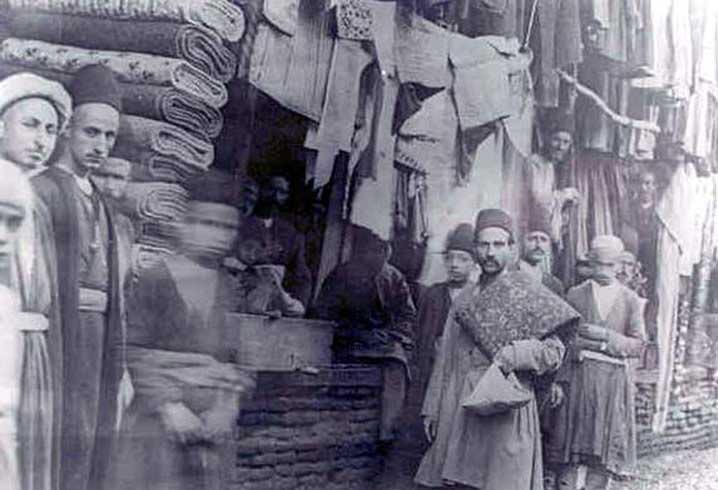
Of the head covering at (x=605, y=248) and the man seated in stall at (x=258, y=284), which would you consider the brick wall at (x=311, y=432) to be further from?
the head covering at (x=605, y=248)

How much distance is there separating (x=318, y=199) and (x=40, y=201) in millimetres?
927

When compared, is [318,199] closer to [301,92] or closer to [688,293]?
[301,92]

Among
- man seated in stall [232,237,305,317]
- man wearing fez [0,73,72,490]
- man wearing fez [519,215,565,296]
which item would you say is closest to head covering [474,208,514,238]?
man wearing fez [519,215,565,296]

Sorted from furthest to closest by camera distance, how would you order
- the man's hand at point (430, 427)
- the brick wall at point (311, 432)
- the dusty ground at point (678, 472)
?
1. the dusty ground at point (678, 472)
2. the man's hand at point (430, 427)
3. the brick wall at point (311, 432)

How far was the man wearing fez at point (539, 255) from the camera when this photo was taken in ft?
13.9

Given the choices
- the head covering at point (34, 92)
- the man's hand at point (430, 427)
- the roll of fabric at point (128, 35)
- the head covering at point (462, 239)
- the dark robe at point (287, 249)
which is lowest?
the man's hand at point (430, 427)

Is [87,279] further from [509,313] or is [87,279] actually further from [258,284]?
[509,313]

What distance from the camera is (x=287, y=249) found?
3.39 metres

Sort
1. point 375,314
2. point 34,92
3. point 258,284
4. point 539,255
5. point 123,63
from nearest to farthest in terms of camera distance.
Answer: point 34,92 → point 123,63 → point 258,284 → point 375,314 → point 539,255

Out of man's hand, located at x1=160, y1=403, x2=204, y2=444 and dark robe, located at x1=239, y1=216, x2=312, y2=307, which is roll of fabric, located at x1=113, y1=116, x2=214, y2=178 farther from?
man's hand, located at x1=160, y1=403, x2=204, y2=444

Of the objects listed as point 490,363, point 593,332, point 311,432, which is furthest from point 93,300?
point 593,332

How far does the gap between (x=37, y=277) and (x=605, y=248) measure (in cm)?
248

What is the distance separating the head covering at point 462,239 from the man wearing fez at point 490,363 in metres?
0.03

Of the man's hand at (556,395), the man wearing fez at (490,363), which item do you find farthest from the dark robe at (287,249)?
the man's hand at (556,395)
